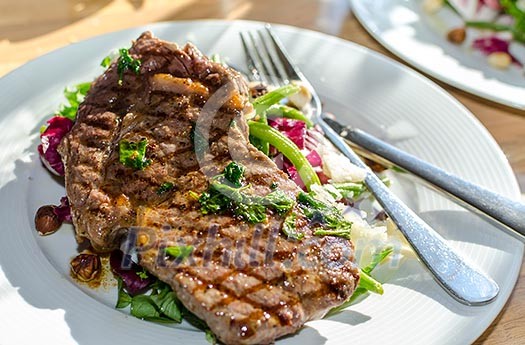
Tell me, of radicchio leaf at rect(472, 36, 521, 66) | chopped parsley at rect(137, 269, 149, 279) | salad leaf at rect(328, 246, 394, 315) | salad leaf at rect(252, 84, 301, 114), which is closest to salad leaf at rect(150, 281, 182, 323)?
chopped parsley at rect(137, 269, 149, 279)

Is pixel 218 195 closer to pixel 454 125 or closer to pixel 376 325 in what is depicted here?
pixel 376 325

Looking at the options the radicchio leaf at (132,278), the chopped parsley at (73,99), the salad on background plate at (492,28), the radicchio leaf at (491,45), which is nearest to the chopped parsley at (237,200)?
the radicchio leaf at (132,278)

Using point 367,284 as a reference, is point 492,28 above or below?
below

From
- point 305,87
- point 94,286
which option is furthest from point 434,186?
point 94,286

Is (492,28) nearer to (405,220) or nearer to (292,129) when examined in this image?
(292,129)

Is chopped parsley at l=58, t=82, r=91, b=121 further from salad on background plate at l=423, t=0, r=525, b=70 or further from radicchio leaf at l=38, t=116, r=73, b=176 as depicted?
salad on background plate at l=423, t=0, r=525, b=70

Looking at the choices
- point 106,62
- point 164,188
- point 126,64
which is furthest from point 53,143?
point 164,188
